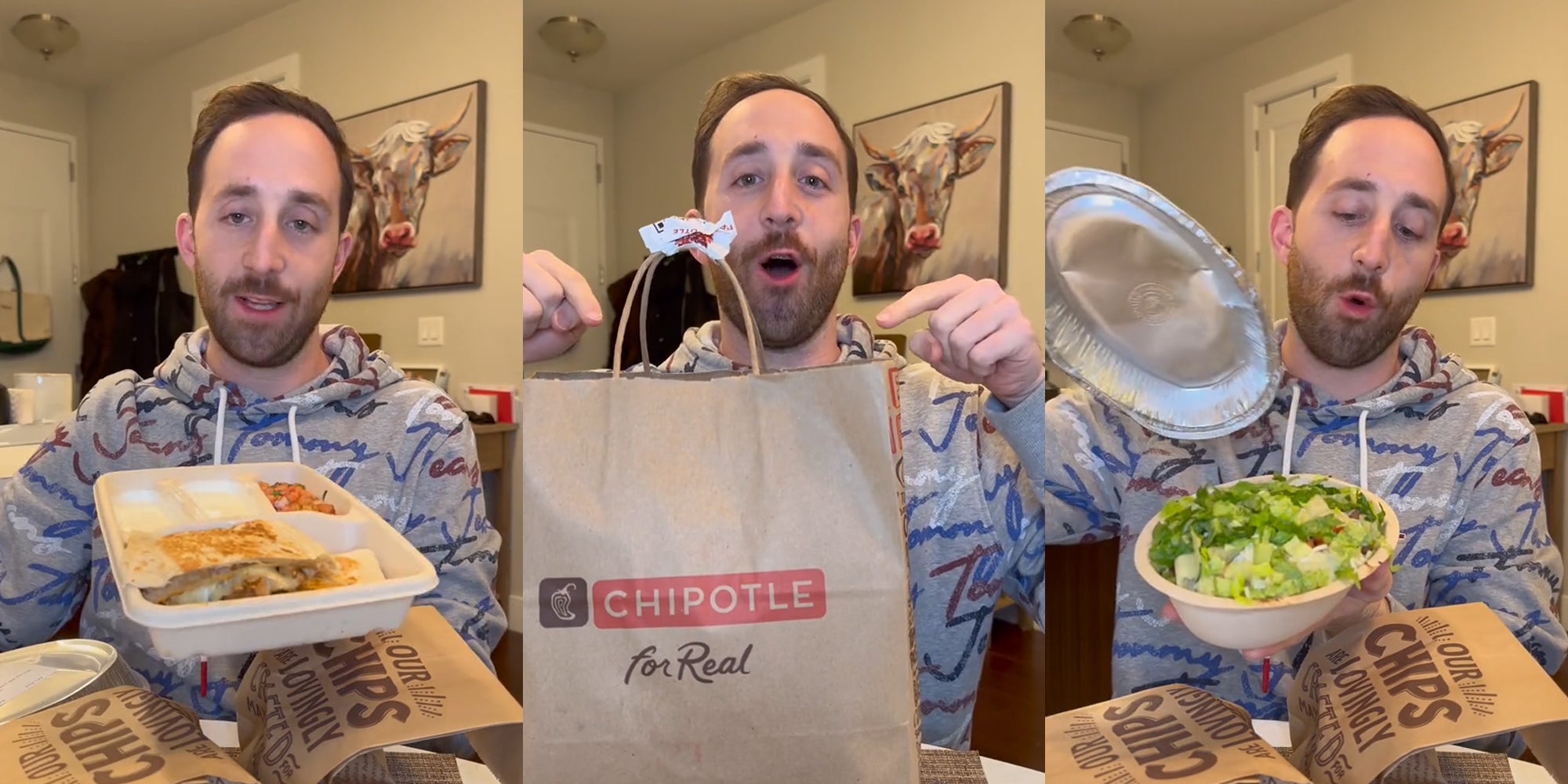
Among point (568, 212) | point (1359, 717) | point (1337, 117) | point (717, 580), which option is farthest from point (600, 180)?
point (1359, 717)

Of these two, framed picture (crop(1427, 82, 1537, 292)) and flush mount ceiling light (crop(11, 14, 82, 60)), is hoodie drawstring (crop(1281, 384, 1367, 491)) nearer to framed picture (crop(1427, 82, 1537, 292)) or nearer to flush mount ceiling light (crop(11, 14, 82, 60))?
framed picture (crop(1427, 82, 1537, 292))

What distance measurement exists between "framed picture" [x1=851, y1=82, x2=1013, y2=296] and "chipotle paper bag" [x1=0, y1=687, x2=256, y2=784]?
0.63 metres

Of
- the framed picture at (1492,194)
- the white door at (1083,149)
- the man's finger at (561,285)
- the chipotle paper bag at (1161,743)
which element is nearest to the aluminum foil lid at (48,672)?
the man's finger at (561,285)

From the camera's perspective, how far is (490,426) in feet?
2.91

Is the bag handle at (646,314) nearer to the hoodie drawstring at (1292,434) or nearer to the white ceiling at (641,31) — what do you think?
the white ceiling at (641,31)

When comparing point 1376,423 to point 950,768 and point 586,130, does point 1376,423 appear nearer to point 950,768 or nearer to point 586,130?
point 950,768

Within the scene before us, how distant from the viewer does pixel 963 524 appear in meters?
0.87

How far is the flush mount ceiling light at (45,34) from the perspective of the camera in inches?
33.0

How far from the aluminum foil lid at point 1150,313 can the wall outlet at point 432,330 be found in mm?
569

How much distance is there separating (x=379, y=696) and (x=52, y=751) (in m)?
0.23

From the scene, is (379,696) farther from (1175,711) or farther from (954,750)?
(1175,711)

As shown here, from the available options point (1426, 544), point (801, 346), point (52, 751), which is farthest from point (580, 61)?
point (1426, 544)

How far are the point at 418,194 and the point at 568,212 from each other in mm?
153

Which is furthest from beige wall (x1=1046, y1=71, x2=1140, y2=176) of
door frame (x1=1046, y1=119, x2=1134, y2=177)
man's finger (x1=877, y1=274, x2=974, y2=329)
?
man's finger (x1=877, y1=274, x2=974, y2=329)
